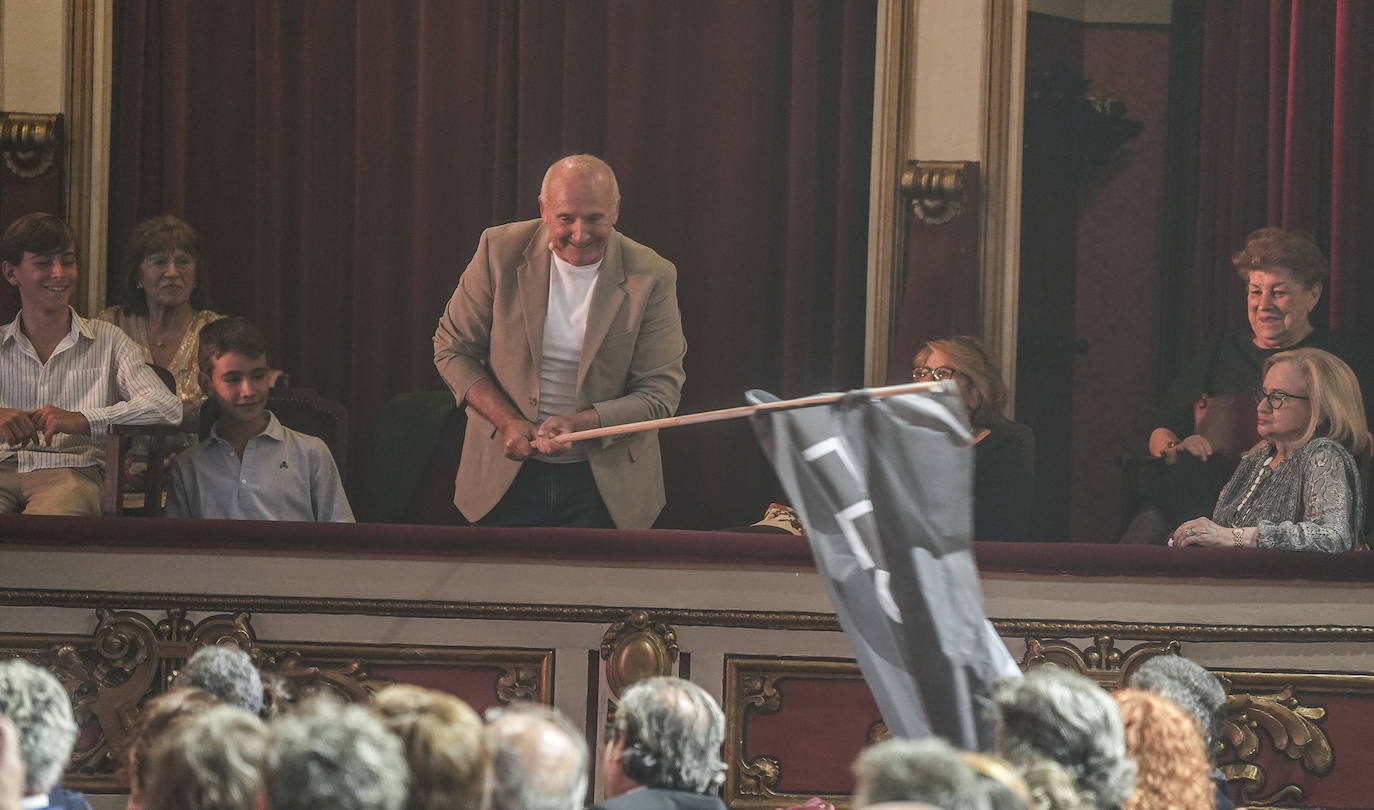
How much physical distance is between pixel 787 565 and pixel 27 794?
6.97ft

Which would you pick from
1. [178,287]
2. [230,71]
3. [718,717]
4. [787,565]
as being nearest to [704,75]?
[230,71]

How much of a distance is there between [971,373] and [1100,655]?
41.5 inches

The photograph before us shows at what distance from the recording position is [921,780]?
1.86 m

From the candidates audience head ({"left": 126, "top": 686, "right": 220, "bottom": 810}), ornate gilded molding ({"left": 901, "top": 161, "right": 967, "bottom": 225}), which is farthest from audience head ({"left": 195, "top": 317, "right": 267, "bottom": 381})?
ornate gilded molding ({"left": 901, "top": 161, "right": 967, "bottom": 225})

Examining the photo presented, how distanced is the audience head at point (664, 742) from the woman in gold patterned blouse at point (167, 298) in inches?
107

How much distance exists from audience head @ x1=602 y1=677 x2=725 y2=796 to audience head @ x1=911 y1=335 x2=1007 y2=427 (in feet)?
7.47

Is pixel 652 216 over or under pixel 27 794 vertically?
over

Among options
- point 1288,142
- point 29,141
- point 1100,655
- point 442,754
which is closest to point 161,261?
point 29,141

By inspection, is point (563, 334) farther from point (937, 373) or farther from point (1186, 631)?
point (1186, 631)

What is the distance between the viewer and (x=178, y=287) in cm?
518

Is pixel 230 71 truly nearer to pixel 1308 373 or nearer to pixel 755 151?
pixel 755 151

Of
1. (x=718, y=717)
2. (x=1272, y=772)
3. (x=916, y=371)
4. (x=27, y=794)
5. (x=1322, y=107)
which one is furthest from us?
(x=1322, y=107)

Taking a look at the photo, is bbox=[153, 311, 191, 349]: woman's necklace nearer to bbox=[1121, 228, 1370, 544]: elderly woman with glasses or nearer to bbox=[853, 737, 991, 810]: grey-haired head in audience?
bbox=[1121, 228, 1370, 544]: elderly woman with glasses

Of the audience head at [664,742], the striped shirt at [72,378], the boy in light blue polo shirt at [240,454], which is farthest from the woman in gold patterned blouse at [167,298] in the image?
the audience head at [664,742]
